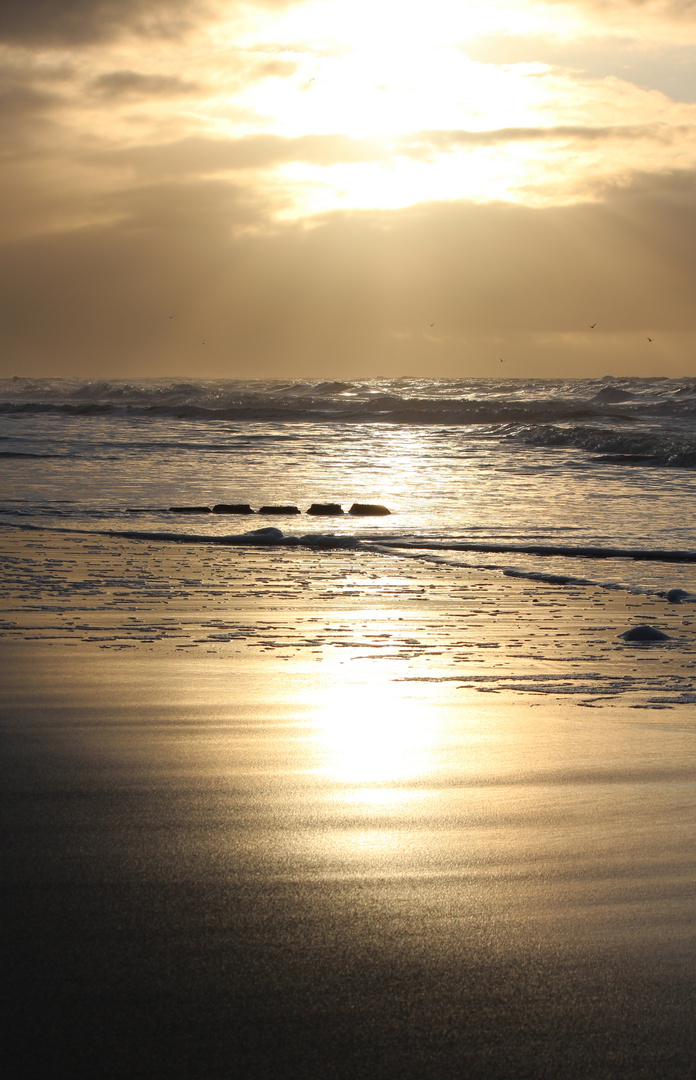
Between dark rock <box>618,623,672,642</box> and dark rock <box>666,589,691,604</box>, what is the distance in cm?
122

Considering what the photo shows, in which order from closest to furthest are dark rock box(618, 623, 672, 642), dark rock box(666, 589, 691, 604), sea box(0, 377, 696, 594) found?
dark rock box(618, 623, 672, 642)
dark rock box(666, 589, 691, 604)
sea box(0, 377, 696, 594)

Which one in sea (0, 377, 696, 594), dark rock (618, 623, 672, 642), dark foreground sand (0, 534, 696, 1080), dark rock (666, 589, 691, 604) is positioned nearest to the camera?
dark foreground sand (0, 534, 696, 1080)

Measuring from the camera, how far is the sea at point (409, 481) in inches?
340

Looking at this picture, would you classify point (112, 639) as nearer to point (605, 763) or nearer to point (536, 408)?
point (605, 763)

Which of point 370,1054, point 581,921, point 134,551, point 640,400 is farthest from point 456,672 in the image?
point 640,400

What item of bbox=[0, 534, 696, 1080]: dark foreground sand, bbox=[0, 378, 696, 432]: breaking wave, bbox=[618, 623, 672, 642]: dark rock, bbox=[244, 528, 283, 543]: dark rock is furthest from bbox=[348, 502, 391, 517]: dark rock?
bbox=[0, 378, 696, 432]: breaking wave

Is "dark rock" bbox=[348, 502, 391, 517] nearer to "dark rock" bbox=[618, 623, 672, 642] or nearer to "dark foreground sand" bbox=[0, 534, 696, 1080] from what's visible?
"dark rock" bbox=[618, 623, 672, 642]

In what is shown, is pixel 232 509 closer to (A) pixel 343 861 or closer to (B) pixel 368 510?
(B) pixel 368 510

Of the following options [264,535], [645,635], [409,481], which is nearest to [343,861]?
[645,635]

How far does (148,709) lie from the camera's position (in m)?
3.38

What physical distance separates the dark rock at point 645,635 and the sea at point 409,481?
5.11 ft

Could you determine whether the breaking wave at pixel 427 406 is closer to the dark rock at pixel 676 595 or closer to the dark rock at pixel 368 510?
the dark rock at pixel 368 510

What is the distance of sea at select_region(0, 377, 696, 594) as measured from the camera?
8648mm

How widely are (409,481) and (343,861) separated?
12645 mm
